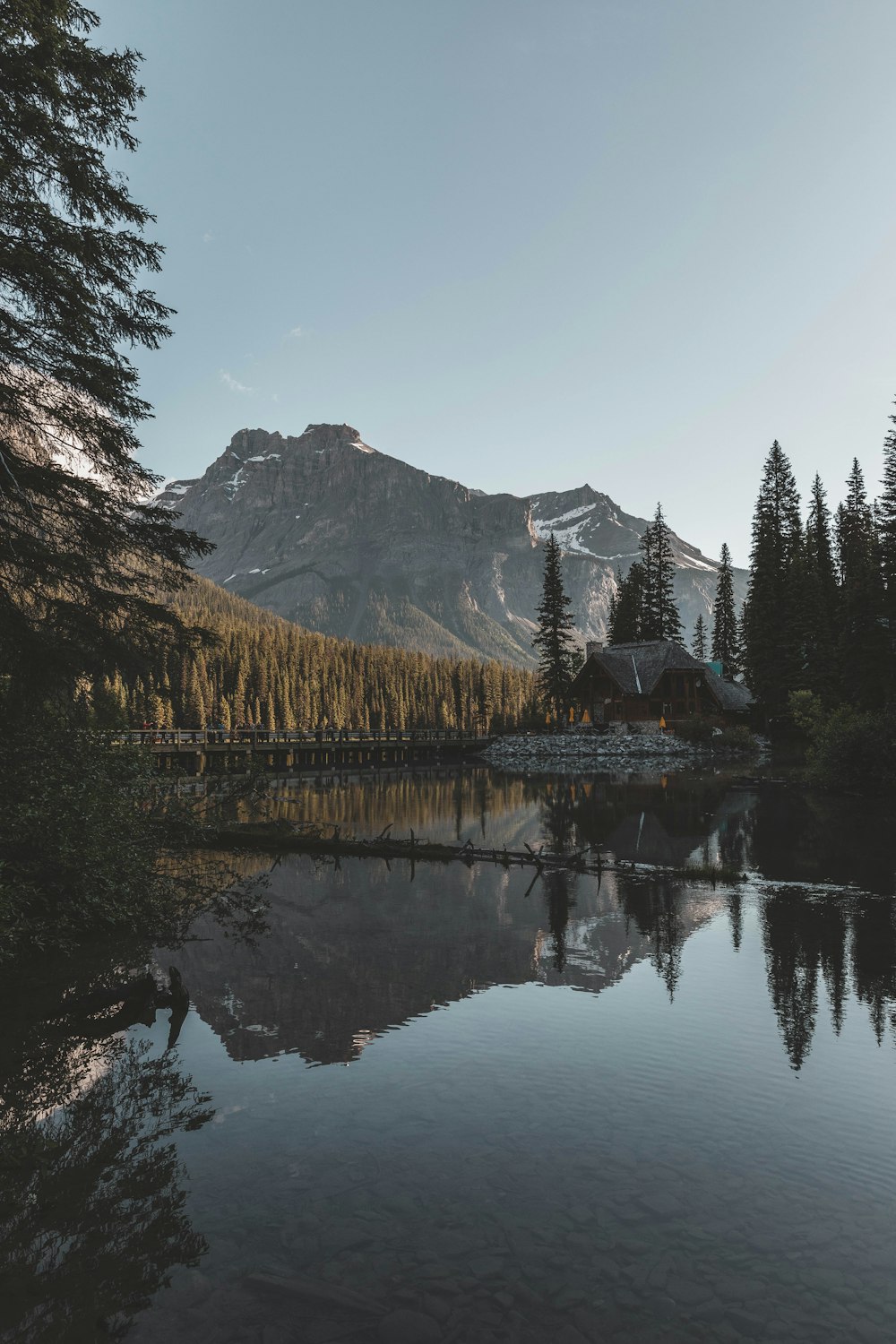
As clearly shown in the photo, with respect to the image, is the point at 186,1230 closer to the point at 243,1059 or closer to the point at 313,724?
the point at 243,1059

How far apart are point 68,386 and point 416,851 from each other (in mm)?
17554

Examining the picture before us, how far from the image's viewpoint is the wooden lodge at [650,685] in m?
75.1

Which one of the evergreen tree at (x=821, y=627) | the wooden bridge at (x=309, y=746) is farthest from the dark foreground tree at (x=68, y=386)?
the evergreen tree at (x=821, y=627)

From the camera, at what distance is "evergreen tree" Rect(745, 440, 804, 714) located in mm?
67250

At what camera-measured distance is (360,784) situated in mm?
56969

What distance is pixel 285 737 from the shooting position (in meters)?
83.9

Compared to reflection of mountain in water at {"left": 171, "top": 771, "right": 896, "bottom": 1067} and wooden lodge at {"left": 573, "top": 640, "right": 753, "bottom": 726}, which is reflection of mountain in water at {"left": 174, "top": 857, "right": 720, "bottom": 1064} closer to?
reflection of mountain in water at {"left": 171, "top": 771, "right": 896, "bottom": 1067}

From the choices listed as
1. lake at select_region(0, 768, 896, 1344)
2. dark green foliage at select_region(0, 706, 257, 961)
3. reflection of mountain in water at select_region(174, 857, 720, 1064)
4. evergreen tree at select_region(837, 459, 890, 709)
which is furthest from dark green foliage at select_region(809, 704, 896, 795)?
dark green foliage at select_region(0, 706, 257, 961)

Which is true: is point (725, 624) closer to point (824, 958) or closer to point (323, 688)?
point (323, 688)

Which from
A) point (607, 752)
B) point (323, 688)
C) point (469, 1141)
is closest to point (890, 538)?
point (607, 752)

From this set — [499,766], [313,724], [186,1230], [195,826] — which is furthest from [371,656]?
[186,1230]

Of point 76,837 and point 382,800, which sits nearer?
point 76,837

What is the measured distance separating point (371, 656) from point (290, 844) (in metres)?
102

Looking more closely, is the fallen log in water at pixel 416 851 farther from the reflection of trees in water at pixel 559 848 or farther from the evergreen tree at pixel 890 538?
the evergreen tree at pixel 890 538
